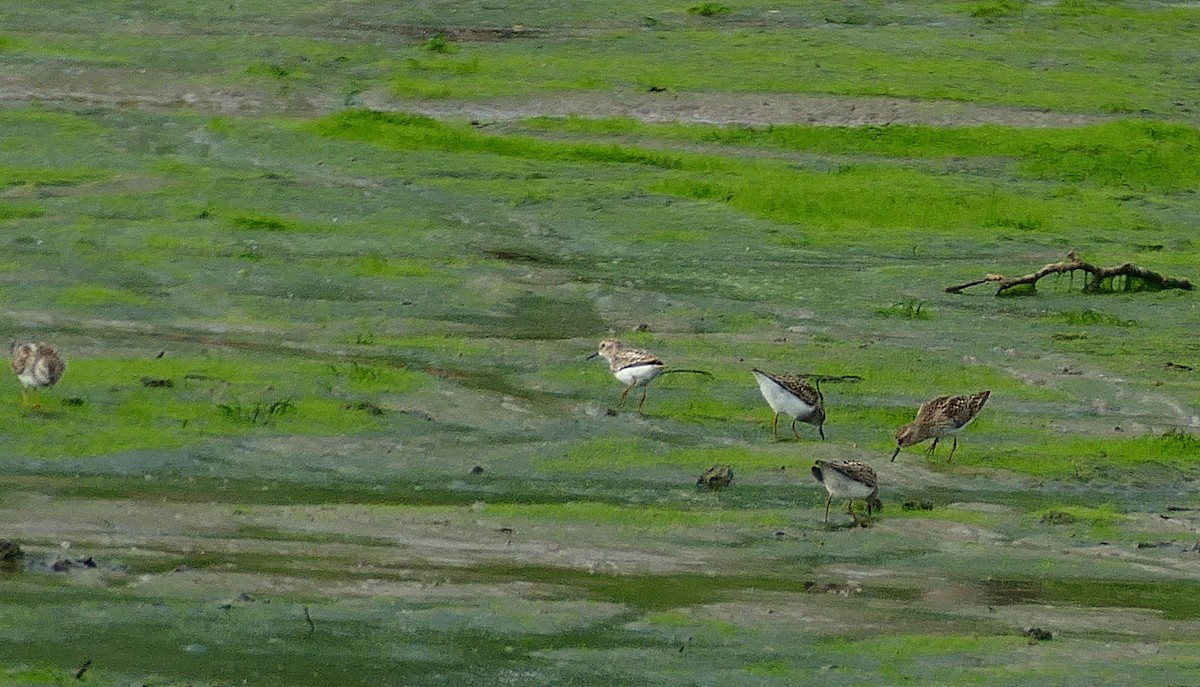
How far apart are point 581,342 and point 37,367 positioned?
4.93 m

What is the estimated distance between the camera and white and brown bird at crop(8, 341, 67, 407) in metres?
14.0

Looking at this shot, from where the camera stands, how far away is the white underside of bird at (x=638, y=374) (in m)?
15.1

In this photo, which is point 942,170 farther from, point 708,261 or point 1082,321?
point 1082,321

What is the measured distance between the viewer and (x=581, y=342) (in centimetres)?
Answer: 1762

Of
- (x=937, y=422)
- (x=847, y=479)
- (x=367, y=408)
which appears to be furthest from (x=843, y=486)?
(x=367, y=408)

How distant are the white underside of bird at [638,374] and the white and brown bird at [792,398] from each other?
0.73 meters

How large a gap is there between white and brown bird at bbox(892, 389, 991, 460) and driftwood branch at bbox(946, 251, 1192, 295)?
226 inches

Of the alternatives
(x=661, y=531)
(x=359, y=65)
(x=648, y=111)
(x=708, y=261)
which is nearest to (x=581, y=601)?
(x=661, y=531)

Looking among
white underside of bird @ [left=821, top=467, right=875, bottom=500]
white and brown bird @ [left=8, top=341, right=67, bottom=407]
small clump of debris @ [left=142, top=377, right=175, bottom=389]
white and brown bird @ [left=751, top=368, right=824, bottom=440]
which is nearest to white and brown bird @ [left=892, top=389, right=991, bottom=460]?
white and brown bird @ [left=751, top=368, right=824, bottom=440]

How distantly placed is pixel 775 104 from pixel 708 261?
800 cm

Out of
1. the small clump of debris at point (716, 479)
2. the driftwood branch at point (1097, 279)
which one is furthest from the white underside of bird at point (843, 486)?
the driftwood branch at point (1097, 279)

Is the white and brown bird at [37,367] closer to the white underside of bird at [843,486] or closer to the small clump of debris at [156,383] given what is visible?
the small clump of debris at [156,383]

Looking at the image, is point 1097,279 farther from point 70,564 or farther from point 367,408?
point 70,564

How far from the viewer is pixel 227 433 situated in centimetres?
1416
